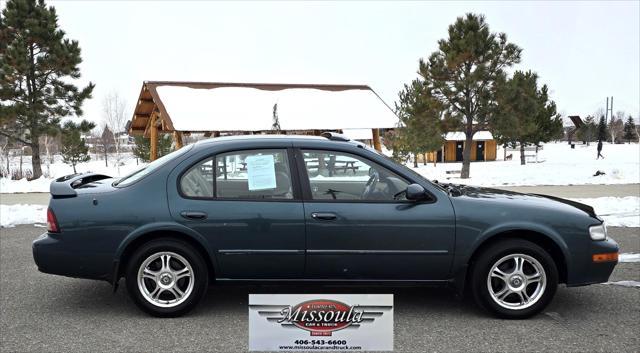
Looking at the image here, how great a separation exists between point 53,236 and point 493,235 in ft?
11.7

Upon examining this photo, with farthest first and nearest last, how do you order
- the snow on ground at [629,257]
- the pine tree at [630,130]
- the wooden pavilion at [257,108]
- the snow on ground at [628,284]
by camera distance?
the pine tree at [630,130] → the wooden pavilion at [257,108] → the snow on ground at [629,257] → the snow on ground at [628,284]

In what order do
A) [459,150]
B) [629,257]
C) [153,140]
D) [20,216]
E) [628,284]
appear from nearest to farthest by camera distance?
[628,284] → [629,257] → [20,216] → [153,140] → [459,150]

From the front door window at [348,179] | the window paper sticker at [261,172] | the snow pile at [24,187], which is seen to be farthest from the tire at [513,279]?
the snow pile at [24,187]

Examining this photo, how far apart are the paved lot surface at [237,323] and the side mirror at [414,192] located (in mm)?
924

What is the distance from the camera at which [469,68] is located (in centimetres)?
2134

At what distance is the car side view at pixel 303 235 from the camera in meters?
3.81

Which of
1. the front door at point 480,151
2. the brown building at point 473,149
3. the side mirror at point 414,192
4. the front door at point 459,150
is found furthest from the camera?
the front door at point 480,151

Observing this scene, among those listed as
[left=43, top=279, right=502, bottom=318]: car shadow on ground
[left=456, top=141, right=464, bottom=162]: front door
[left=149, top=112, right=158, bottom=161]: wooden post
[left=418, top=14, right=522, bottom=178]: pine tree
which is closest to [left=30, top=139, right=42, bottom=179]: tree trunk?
[left=149, top=112, right=158, bottom=161]: wooden post

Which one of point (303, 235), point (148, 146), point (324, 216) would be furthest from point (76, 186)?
point (148, 146)

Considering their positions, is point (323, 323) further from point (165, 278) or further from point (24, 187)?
point (24, 187)

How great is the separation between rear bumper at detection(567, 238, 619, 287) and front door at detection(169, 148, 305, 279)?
2242 millimetres

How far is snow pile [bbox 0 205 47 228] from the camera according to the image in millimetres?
8336

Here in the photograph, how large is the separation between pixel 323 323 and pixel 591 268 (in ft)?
11.4

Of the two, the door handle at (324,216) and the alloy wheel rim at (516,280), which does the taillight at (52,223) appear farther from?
the alloy wheel rim at (516,280)
